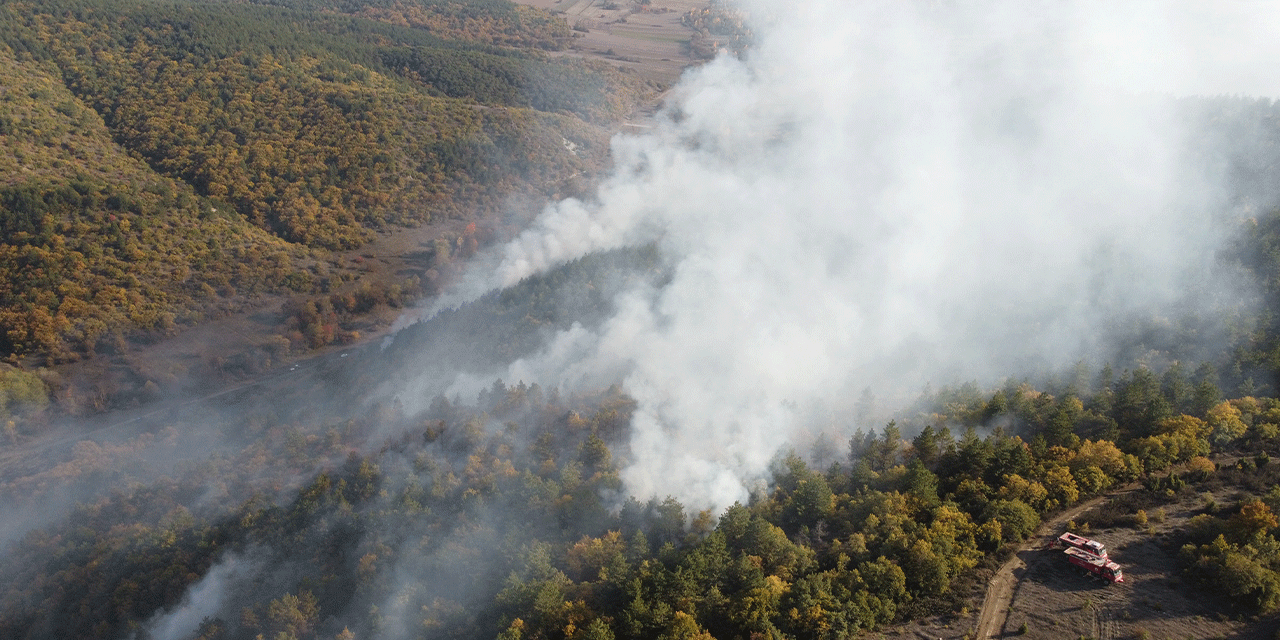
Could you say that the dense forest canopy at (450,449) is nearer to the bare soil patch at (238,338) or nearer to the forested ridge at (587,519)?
the forested ridge at (587,519)

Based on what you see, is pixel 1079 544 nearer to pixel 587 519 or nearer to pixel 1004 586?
pixel 1004 586

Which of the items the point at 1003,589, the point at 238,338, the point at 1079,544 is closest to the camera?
the point at 1003,589

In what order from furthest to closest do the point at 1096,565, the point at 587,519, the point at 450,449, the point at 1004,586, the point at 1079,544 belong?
1. the point at 450,449
2. the point at 587,519
3. the point at 1079,544
4. the point at 1004,586
5. the point at 1096,565

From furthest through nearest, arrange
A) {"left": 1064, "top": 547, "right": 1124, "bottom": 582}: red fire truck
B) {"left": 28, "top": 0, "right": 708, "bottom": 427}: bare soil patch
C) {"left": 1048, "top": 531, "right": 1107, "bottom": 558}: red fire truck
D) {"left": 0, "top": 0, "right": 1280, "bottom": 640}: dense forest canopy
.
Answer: {"left": 28, "top": 0, "right": 708, "bottom": 427}: bare soil patch < {"left": 0, "top": 0, "right": 1280, "bottom": 640}: dense forest canopy < {"left": 1048, "top": 531, "right": 1107, "bottom": 558}: red fire truck < {"left": 1064, "top": 547, "right": 1124, "bottom": 582}: red fire truck

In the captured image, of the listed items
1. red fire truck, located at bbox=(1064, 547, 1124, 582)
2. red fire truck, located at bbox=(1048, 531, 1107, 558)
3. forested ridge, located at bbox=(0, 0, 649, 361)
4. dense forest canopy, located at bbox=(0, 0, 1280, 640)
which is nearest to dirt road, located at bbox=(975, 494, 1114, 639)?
dense forest canopy, located at bbox=(0, 0, 1280, 640)

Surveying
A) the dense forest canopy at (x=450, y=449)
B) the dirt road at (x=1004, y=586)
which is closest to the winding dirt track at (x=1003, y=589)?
the dirt road at (x=1004, y=586)

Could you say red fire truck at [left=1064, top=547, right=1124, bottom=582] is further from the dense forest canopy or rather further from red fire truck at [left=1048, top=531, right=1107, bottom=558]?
the dense forest canopy

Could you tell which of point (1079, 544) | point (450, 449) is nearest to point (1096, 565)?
point (1079, 544)
